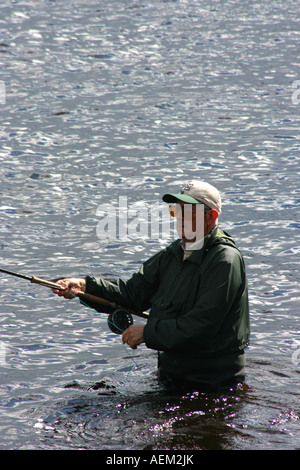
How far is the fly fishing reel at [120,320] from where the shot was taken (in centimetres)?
575

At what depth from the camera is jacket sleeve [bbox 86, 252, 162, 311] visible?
5.66m

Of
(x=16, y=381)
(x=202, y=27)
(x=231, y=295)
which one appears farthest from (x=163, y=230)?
(x=202, y=27)

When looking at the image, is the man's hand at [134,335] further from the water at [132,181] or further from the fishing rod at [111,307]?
the water at [132,181]

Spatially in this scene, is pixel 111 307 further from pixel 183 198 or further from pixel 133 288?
pixel 183 198

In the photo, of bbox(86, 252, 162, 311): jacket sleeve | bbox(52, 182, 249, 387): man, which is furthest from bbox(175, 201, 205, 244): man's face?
bbox(86, 252, 162, 311): jacket sleeve

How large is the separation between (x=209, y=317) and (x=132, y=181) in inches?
271

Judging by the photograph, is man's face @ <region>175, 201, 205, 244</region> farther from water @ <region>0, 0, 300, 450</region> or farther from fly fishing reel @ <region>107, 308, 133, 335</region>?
water @ <region>0, 0, 300, 450</region>

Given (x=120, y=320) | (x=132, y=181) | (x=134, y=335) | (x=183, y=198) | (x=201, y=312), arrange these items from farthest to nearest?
(x=132, y=181)
(x=120, y=320)
(x=134, y=335)
(x=183, y=198)
(x=201, y=312)

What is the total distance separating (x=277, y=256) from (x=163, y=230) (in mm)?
1680

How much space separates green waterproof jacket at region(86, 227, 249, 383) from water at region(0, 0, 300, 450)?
0.93 feet

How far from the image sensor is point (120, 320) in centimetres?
580

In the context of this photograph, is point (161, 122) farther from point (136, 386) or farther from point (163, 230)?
point (136, 386)

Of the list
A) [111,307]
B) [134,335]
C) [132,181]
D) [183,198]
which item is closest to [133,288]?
[111,307]

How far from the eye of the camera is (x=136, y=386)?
6.00 meters
